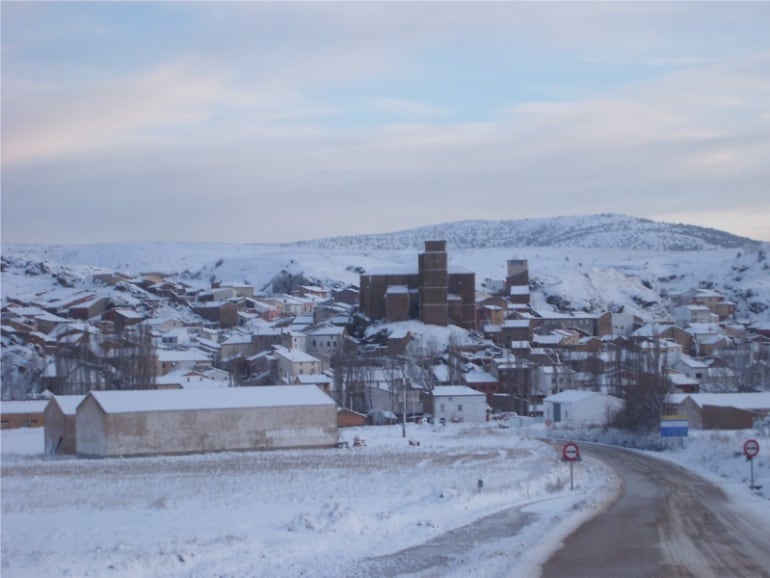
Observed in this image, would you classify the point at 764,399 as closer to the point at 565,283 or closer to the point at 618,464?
the point at 618,464

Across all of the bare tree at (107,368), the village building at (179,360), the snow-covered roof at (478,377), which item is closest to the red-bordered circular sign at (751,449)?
the bare tree at (107,368)

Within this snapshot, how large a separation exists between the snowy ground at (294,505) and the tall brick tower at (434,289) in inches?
2341

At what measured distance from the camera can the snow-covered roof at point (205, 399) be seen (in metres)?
47.1

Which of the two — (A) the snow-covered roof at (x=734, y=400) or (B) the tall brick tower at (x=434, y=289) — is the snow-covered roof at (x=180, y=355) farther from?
(A) the snow-covered roof at (x=734, y=400)

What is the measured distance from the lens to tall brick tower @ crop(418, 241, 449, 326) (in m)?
106

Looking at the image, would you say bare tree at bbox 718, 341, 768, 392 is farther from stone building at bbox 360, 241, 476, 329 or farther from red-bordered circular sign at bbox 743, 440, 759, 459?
red-bordered circular sign at bbox 743, 440, 759, 459

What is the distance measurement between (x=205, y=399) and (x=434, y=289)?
5921cm

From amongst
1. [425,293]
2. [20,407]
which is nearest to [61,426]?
[20,407]

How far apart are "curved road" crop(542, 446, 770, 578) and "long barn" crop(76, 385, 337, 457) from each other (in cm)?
2287

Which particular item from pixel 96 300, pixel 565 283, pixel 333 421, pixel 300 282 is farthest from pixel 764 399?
pixel 300 282

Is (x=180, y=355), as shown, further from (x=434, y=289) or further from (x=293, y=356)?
(x=434, y=289)

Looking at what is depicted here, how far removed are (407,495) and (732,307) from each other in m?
131

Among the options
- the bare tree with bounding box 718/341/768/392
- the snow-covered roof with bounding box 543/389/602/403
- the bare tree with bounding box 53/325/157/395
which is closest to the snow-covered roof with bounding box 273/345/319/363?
the bare tree with bounding box 53/325/157/395

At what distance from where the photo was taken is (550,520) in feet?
76.0
